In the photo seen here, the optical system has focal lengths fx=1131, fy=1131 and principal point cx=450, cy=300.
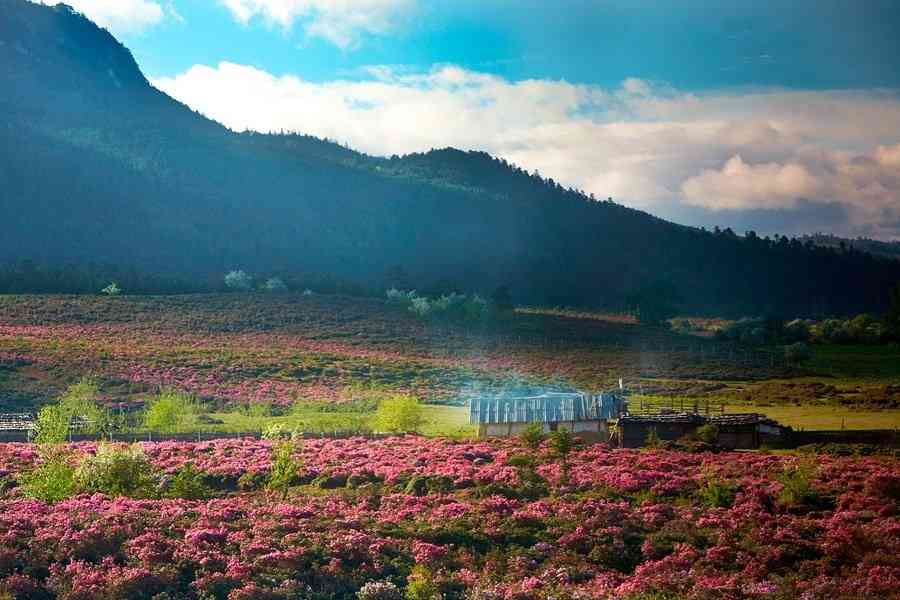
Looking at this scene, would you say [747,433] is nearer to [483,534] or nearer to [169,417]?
[483,534]

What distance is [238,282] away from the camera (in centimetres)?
15762

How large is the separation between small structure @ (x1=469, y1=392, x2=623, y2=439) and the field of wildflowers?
37.9 feet

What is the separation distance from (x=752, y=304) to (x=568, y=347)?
82.9 m

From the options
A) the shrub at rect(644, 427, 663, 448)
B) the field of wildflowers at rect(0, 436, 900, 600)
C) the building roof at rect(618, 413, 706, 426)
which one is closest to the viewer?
the field of wildflowers at rect(0, 436, 900, 600)

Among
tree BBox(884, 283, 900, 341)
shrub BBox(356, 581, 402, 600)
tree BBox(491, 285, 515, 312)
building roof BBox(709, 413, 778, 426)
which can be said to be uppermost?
tree BBox(491, 285, 515, 312)

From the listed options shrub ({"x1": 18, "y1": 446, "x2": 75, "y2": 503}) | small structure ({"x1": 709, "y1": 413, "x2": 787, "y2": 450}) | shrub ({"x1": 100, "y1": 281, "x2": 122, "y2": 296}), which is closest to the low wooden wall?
shrub ({"x1": 18, "y1": 446, "x2": 75, "y2": 503})

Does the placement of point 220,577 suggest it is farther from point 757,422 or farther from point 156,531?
point 757,422

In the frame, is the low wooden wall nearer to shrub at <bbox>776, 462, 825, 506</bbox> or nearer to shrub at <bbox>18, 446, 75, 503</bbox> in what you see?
shrub at <bbox>18, 446, 75, 503</bbox>

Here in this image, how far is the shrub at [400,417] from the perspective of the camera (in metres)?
60.5

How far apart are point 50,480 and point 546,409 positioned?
25.6m

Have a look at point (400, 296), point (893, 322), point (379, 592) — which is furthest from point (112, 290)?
point (379, 592)

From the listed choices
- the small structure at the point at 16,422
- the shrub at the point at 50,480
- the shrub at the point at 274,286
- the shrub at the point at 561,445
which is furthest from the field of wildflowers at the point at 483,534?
the shrub at the point at 274,286

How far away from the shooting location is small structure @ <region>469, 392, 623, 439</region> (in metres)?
53.8

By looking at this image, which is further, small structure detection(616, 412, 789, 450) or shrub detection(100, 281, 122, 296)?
shrub detection(100, 281, 122, 296)
